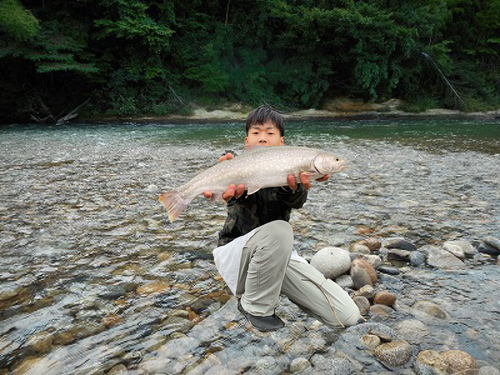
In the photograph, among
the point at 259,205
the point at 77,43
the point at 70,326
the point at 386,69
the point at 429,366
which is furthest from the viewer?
the point at 386,69

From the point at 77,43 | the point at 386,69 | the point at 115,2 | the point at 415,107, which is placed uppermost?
the point at 115,2

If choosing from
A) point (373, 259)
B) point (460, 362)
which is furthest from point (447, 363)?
point (373, 259)

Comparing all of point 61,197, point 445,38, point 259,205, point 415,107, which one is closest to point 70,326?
point 259,205

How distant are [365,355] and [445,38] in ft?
132

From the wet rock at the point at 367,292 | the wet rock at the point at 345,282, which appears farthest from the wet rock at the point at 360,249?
the wet rock at the point at 367,292

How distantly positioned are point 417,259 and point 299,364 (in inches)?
74.5

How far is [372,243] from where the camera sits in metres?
3.84

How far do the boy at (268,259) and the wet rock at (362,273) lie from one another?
16.5 inches

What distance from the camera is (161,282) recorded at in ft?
10.3

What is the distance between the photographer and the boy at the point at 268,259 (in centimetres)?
250

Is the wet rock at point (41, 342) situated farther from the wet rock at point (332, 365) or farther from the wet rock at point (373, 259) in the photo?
the wet rock at point (373, 259)

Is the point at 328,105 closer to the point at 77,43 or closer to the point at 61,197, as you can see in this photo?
the point at 77,43

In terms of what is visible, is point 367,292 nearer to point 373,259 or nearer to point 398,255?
point 373,259

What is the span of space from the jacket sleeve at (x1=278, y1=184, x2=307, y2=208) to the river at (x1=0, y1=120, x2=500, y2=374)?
0.84 meters
